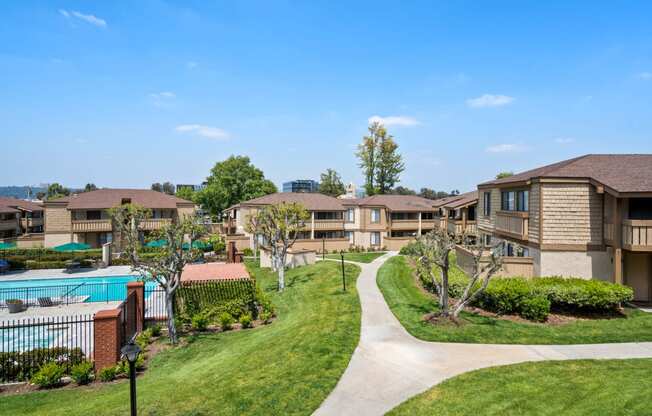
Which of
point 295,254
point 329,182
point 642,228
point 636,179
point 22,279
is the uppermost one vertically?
point 329,182

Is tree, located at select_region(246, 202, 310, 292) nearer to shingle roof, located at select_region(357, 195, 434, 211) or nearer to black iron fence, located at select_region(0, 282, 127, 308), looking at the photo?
black iron fence, located at select_region(0, 282, 127, 308)

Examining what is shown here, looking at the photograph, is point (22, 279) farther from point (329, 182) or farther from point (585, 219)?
point (329, 182)

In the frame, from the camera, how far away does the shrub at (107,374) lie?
11531 mm

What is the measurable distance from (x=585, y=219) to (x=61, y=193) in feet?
391

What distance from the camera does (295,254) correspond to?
30.3 metres

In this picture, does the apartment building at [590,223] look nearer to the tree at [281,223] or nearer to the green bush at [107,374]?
the tree at [281,223]

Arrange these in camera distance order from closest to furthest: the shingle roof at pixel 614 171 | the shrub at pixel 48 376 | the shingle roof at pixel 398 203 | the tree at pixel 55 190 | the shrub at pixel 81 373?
the shrub at pixel 48 376, the shrub at pixel 81 373, the shingle roof at pixel 614 171, the shingle roof at pixel 398 203, the tree at pixel 55 190

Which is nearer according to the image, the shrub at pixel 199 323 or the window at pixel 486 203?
the shrub at pixel 199 323

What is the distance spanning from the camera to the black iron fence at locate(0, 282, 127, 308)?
23.0 meters

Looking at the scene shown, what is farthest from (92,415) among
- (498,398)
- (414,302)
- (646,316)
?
(646,316)

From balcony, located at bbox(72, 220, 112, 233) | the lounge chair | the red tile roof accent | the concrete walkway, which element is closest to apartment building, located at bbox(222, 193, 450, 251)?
the red tile roof accent

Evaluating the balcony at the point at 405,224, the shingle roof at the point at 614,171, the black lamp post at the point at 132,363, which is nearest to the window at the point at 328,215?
the balcony at the point at 405,224

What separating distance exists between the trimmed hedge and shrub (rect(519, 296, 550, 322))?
16725 mm

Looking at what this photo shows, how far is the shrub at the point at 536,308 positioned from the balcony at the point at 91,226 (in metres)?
41.4
